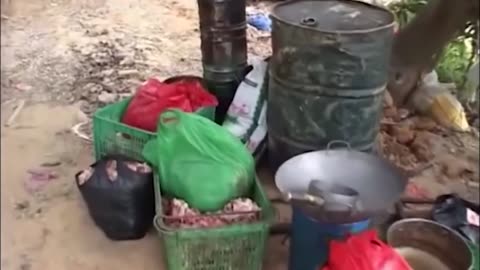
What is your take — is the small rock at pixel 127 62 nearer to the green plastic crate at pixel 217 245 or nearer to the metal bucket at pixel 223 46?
the metal bucket at pixel 223 46

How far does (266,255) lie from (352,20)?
949mm

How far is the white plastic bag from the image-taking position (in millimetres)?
2998

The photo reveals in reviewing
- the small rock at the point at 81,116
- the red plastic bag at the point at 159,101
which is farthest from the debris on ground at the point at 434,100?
the small rock at the point at 81,116

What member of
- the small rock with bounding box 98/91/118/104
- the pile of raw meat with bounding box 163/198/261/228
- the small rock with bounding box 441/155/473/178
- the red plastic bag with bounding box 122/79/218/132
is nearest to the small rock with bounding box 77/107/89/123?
the small rock with bounding box 98/91/118/104

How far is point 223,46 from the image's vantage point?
3148 mm

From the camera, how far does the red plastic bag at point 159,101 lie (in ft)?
9.46

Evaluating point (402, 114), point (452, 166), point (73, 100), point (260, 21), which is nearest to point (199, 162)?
point (452, 166)

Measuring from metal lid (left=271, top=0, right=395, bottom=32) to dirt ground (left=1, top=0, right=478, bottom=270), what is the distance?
0.57 metres

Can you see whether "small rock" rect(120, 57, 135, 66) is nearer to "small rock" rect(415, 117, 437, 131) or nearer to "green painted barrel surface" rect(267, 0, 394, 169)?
"green painted barrel surface" rect(267, 0, 394, 169)

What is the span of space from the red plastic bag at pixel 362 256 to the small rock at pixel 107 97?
76.1 inches

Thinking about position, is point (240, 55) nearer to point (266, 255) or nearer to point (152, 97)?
point (152, 97)

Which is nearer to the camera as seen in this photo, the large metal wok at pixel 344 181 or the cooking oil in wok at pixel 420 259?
the large metal wok at pixel 344 181

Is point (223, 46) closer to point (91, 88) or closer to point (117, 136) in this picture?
point (117, 136)

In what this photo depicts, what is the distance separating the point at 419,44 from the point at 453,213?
1193 mm
